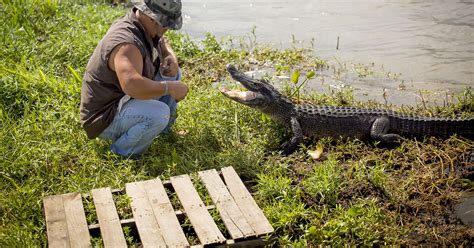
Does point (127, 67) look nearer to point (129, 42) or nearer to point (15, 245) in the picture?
point (129, 42)

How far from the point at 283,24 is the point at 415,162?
493cm

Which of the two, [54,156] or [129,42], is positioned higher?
[129,42]

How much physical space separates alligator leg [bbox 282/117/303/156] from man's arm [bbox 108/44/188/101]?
4.74ft

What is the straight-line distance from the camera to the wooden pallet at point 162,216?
4.32m

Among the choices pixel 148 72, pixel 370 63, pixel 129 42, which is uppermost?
pixel 129 42

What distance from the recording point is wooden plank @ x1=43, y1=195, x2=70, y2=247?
431 centimetres

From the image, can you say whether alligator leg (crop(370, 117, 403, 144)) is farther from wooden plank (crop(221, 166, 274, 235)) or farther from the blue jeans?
the blue jeans

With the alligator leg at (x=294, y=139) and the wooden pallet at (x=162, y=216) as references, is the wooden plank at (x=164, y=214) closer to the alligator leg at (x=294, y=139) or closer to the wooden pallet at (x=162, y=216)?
the wooden pallet at (x=162, y=216)

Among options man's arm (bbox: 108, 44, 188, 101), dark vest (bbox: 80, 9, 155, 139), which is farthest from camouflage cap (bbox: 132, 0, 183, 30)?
man's arm (bbox: 108, 44, 188, 101)

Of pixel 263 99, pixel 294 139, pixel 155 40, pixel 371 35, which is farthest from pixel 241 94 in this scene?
pixel 371 35

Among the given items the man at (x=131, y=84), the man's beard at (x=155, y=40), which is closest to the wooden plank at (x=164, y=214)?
the man at (x=131, y=84)

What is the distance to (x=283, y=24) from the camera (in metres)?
9.90

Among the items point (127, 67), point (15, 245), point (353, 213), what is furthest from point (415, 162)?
point (15, 245)

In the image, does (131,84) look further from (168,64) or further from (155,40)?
(168,64)
